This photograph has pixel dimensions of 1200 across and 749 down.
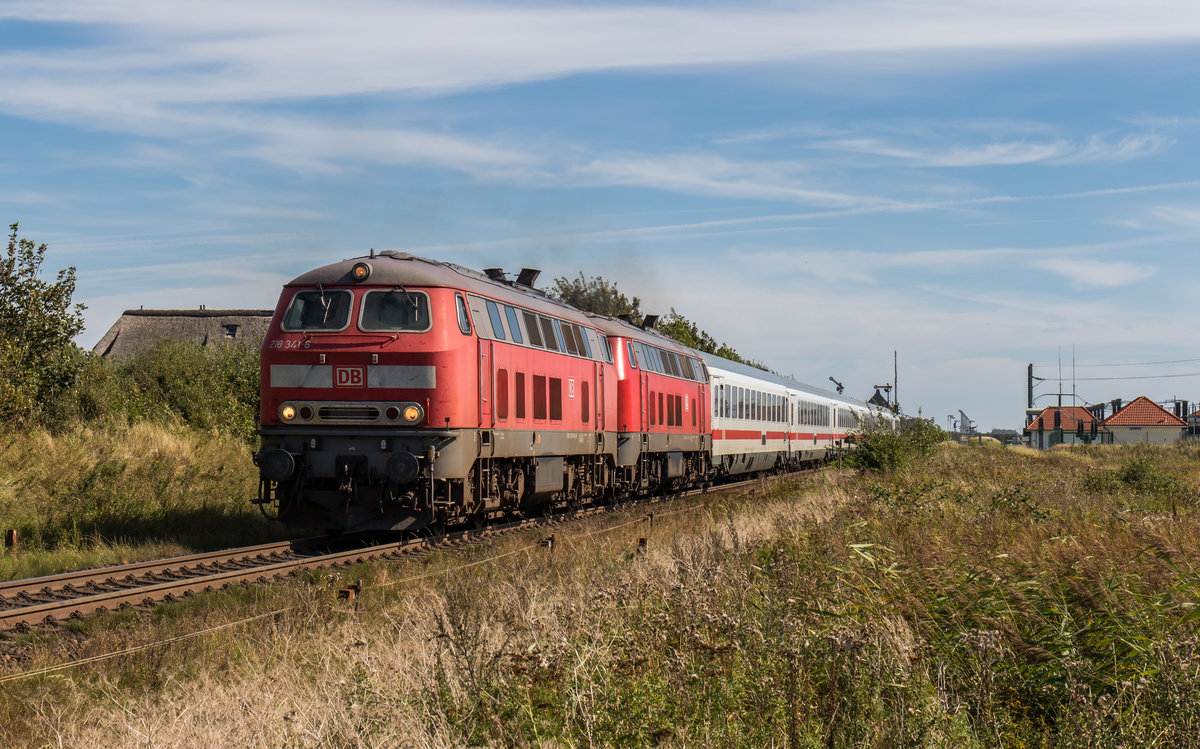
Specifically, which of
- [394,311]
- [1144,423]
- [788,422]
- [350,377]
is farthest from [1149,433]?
[350,377]

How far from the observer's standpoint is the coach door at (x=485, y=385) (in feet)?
45.8

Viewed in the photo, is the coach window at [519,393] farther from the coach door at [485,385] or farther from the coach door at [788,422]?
the coach door at [788,422]

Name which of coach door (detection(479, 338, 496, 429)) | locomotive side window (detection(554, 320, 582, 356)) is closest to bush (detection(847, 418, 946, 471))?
locomotive side window (detection(554, 320, 582, 356))

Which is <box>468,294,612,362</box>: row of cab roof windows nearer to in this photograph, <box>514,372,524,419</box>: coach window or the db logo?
<box>514,372,524,419</box>: coach window

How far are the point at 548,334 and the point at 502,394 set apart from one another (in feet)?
8.33

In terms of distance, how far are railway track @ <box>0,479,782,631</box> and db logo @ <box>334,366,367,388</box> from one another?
2091 mm

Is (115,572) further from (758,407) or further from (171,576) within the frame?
(758,407)

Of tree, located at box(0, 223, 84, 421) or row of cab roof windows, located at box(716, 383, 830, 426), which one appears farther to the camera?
row of cab roof windows, located at box(716, 383, 830, 426)

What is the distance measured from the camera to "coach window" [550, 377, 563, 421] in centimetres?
1684

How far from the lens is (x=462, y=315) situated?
13.7 metres

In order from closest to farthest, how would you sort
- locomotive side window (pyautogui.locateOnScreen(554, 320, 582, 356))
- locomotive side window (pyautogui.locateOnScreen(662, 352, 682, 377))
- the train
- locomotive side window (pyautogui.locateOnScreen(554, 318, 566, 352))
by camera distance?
the train
locomotive side window (pyautogui.locateOnScreen(554, 318, 566, 352))
locomotive side window (pyautogui.locateOnScreen(554, 320, 582, 356))
locomotive side window (pyautogui.locateOnScreen(662, 352, 682, 377))

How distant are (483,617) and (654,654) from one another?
1.72 m

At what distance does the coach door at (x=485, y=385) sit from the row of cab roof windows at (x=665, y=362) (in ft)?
24.4

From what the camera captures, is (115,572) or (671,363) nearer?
(115,572)
